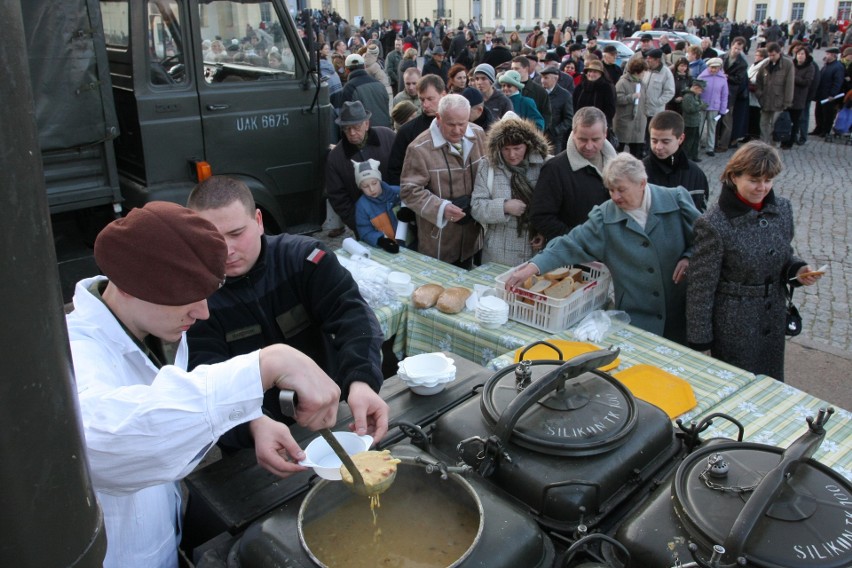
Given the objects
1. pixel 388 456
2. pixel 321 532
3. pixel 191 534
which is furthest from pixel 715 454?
pixel 191 534

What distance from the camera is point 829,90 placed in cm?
1197

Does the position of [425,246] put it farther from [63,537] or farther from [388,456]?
[63,537]

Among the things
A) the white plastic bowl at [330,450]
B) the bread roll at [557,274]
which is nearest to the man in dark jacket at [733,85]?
the bread roll at [557,274]

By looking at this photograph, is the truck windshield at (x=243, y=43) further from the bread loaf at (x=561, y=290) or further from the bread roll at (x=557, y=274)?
the bread loaf at (x=561, y=290)

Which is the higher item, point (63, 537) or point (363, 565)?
point (63, 537)

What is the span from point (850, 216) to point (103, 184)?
803 centimetres

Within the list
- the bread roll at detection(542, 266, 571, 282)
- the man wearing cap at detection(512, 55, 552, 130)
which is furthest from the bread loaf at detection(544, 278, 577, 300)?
the man wearing cap at detection(512, 55, 552, 130)

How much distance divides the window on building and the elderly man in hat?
2173 inches

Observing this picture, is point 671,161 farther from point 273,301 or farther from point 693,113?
point 693,113

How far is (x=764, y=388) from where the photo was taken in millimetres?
2791

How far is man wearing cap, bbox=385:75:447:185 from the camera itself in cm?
530

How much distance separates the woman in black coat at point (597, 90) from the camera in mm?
9109

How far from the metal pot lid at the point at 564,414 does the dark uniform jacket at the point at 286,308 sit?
64cm

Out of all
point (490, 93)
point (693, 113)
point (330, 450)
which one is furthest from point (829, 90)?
point (330, 450)
